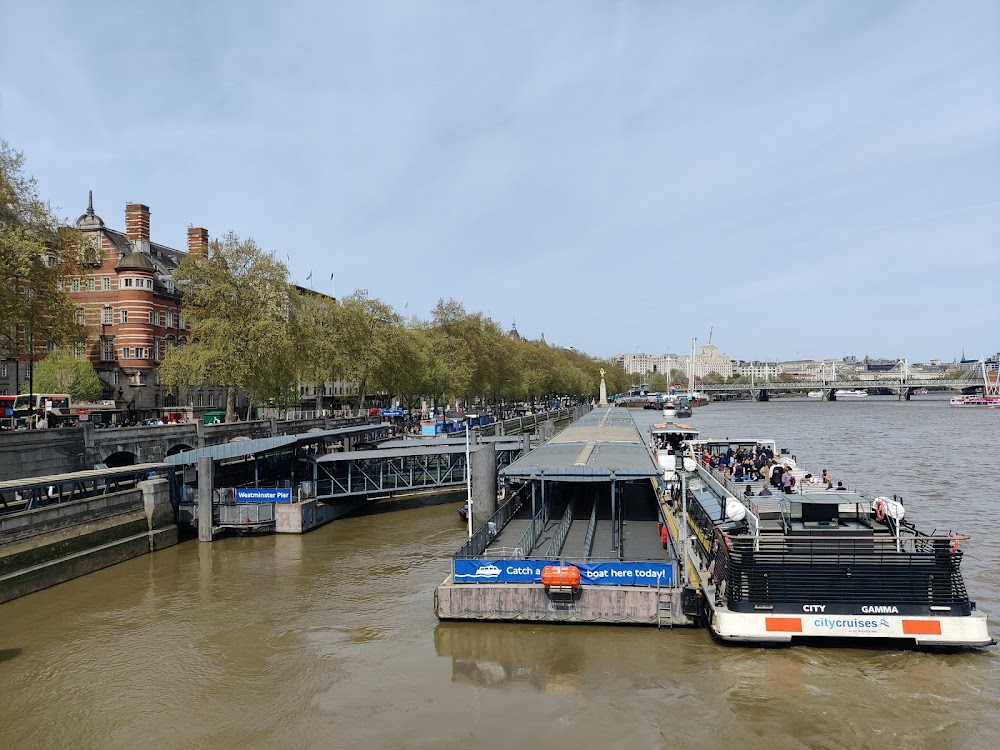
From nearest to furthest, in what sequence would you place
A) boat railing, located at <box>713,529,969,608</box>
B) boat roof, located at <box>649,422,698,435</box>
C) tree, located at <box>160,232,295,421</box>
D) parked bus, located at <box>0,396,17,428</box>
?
boat railing, located at <box>713,529,969,608</box>
boat roof, located at <box>649,422,698,435</box>
parked bus, located at <box>0,396,17,428</box>
tree, located at <box>160,232,295,421</box>

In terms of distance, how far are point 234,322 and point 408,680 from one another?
136 ft

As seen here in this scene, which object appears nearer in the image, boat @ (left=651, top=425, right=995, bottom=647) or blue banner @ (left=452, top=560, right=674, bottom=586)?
boat @ (left=651, top=425, right=995, bottom=647)

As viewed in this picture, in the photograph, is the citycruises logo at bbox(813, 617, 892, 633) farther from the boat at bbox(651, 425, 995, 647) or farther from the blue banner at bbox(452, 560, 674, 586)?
the blue banner at bbox(452, 560, 674, 586)

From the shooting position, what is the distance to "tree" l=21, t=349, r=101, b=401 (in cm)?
6247

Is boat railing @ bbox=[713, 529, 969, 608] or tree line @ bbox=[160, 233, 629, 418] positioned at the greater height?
tree line @ bbox=[160, 233, 629, 418]

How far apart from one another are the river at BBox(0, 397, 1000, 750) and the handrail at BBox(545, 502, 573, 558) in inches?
130

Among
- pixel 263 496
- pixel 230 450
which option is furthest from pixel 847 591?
pixel 230 450

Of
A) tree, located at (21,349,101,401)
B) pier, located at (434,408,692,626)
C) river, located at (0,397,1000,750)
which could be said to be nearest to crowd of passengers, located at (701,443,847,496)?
pier, located at (434,408,692,626)

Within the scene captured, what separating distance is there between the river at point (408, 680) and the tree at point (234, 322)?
2645 centimetres

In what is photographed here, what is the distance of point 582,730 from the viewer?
599 inches

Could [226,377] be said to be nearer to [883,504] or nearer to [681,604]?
[681,604]

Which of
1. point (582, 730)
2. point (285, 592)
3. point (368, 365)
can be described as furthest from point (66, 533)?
point (368, 365)

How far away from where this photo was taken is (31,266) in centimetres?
3478

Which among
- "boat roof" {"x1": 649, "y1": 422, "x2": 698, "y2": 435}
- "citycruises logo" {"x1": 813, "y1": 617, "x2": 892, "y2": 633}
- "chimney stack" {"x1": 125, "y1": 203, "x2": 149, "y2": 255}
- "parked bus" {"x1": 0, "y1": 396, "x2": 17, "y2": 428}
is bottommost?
"citycruises logo" {"x1": 813, "y1": 617, "x2": 892, "y2": 633}
